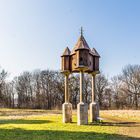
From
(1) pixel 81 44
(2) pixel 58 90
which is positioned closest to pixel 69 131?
(1) pixel 81 44

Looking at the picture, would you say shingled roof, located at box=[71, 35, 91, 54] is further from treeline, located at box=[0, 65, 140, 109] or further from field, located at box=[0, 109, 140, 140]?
treeline, located at box=[0, 65, 140, 109]

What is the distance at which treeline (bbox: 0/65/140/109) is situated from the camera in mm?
60344

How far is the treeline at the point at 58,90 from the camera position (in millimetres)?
60344

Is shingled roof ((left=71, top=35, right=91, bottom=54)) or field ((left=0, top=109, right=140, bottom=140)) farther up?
shingled roof ((left=71, top=35, right=91, bottom=54))

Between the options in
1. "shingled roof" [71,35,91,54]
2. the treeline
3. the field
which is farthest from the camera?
the treeline

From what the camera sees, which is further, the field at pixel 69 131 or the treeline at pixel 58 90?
the treeline at pixel 58 90

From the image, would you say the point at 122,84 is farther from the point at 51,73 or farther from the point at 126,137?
the point at 126,137

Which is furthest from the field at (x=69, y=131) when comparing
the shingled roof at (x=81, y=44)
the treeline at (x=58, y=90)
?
the treeline at (x=58, y=90)

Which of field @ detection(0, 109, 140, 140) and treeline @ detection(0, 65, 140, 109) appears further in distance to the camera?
treeline @ detection(0, 65, 140, 109)

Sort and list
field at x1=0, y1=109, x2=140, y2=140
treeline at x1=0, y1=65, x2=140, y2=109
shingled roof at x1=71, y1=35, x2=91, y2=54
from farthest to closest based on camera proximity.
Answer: treeline at x1=0, y1=65, x2=140, y2=109
shingled roof at x1=71, y1=35, x2=91, y2=54
field at x1=0, y1=109, x2=140, y2=140

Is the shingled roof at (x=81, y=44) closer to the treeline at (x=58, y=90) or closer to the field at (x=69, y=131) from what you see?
the field at (x=69, y=131)

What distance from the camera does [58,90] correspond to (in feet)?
207

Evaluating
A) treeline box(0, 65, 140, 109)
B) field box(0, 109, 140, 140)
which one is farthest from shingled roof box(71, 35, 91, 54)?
treeline box(0, 65, 140, 109)

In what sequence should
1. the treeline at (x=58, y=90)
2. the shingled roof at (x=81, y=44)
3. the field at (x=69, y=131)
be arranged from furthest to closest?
the treeline at (x=58, y=90)
the shingled roof at (x=81, y=44)
the field at (x=69, y=131)
